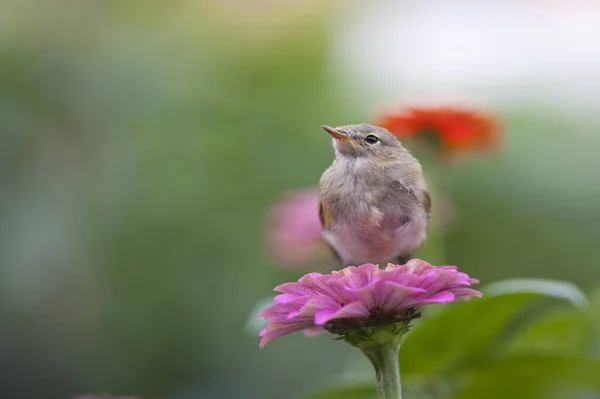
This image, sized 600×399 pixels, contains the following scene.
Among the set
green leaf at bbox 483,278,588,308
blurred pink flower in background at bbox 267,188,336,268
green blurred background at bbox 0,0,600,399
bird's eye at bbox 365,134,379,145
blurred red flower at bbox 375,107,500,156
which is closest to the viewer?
green leaf at bbox 483,278,588,308

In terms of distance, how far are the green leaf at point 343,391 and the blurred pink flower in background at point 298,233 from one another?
342mm

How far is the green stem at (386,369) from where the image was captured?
683 millimetres

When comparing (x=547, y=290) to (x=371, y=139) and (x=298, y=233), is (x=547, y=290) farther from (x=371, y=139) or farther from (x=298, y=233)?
(x=298, y=233)

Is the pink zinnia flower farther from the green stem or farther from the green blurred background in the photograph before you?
the green blurred background

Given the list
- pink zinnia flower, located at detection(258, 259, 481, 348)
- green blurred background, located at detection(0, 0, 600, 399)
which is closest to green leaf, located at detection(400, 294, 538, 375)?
pink zinnia flower, located at detection(258, 259, 481, 348)

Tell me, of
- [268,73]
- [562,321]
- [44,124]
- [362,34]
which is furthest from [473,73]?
[562,321]

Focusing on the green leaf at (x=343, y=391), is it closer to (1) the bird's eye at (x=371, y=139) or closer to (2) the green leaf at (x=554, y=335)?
(2) the green leaf at (x=554, y=335)

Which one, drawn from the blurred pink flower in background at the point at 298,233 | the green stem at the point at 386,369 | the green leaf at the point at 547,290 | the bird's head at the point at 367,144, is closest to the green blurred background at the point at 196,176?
the blurred pink flower in background at the point at 298,233

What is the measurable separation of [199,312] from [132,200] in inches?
16.8

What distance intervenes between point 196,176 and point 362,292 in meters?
1.79

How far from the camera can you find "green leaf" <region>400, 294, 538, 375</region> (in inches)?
38.8

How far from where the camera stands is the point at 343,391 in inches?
41.4

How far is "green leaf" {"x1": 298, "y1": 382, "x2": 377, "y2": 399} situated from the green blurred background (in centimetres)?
91

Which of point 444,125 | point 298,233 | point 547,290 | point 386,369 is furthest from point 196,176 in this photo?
point 386,369
